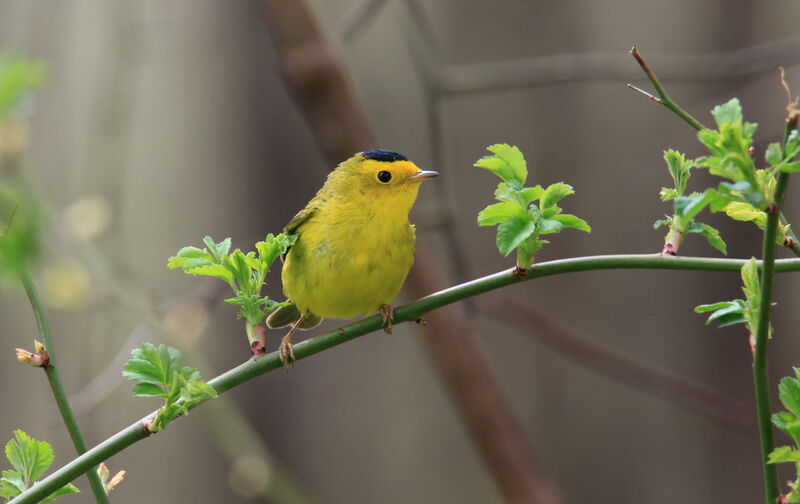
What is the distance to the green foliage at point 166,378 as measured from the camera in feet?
3.06

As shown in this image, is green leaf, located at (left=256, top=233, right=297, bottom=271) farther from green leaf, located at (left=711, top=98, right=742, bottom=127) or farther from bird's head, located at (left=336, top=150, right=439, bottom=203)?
bird's head, located at (left=336, top=150, right=439, bottom=203)

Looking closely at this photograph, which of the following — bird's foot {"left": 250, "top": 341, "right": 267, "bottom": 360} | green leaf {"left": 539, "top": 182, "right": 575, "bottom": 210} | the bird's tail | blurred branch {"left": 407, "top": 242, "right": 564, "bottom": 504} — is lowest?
blurred branch {"left": 407, "top": 242, "right": 564, "bottom": 504}

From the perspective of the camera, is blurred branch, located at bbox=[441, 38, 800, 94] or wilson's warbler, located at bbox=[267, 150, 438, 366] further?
blurred branch, located at bbox=[441, 38, 800, 94]

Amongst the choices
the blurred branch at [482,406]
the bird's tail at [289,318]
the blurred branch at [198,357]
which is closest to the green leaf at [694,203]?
the bird's tail at [289,318]

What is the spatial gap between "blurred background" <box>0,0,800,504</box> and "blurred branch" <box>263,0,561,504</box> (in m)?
0.18

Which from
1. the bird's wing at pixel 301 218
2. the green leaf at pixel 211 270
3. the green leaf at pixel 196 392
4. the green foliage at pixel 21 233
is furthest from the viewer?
the bird's wing at pixel 301 218

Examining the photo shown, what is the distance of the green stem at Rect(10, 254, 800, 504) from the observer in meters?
0.83

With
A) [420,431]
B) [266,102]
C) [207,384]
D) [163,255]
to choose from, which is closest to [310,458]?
[420,431]

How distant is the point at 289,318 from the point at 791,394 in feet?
4.11

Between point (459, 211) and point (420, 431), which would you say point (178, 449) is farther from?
point (459, 211)

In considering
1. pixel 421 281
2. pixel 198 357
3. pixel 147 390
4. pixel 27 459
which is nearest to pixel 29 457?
pixel 27 459

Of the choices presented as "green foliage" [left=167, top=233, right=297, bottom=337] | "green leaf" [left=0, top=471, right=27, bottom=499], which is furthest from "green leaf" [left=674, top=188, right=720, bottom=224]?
"green leaf" [left=0, top=471, right=27, bottom=499]

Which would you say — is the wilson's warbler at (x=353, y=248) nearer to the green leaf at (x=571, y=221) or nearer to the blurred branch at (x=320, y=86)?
the green leaf at (x=571, y=221)

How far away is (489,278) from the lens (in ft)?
2.92
